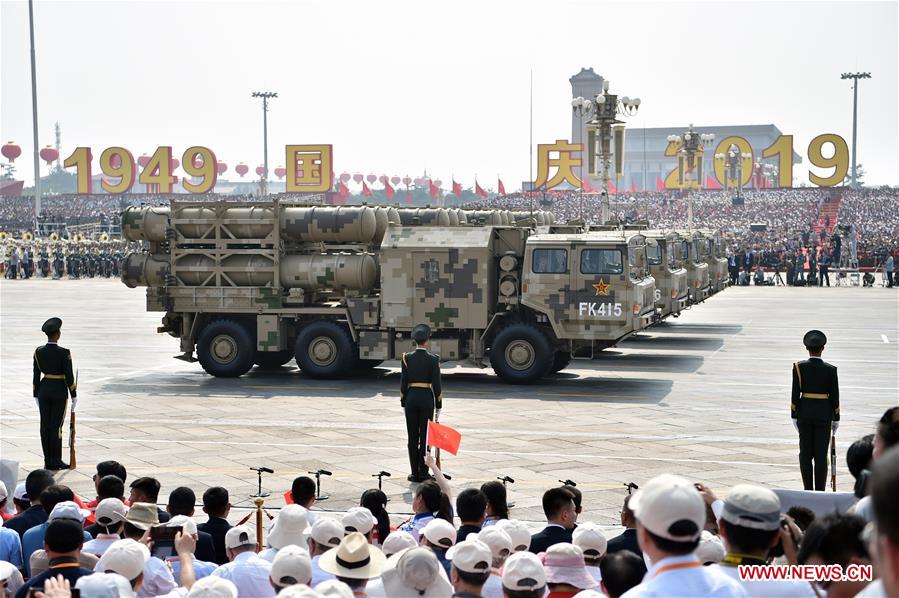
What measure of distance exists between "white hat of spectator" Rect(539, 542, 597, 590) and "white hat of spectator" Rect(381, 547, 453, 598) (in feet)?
2.59

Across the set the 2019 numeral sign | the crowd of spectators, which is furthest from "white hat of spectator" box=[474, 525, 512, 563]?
the 2019 numeral sign

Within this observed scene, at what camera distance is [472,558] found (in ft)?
16.3

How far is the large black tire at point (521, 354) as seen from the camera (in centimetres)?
1791

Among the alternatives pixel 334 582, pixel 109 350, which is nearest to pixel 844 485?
pixel 334 582

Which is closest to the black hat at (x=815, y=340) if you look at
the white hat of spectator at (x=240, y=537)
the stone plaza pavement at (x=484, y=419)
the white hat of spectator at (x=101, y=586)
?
the stone plaza pavement at (x=484, y=419)

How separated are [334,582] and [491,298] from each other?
13917 mm

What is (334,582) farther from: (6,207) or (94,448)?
(6,207)

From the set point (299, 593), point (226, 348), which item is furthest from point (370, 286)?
point (299, 593)

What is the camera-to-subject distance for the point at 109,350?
77.3ft

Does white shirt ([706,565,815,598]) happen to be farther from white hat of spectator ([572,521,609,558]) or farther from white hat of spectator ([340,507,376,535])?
white hat of spectator ([340,507,376,535])

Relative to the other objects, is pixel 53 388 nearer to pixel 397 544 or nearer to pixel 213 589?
pixel 397 544

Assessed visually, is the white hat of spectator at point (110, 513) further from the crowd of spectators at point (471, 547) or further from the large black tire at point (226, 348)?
the large black tire at point (226, 348)

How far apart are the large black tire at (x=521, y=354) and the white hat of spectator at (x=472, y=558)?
1290cm

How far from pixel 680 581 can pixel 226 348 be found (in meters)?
15.9
